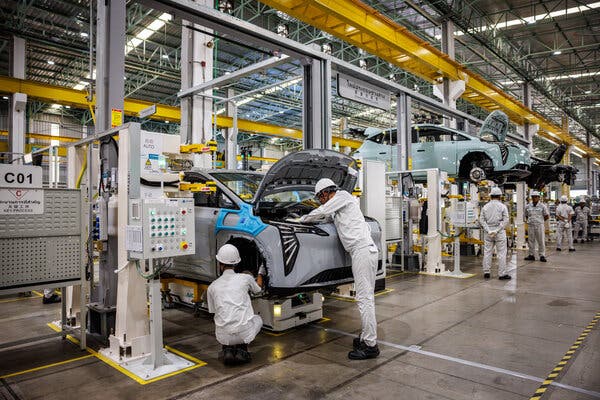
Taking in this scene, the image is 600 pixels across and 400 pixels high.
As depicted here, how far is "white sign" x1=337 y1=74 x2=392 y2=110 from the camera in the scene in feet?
23.0

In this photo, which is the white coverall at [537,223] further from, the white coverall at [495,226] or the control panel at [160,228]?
the control panel at [160,228]

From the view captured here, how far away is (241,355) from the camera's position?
11.7 ft

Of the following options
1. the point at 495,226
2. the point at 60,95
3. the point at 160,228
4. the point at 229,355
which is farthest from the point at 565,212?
the point at 60,95

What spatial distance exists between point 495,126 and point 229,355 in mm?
8727

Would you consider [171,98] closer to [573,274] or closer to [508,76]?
[508,76]


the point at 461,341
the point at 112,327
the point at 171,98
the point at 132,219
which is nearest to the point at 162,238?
the point at 132,219

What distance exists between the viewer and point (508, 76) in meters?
17.5

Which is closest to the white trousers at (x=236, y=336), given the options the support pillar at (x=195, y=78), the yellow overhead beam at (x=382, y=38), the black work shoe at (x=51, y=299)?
the black work shoe at (x=51, y=299)

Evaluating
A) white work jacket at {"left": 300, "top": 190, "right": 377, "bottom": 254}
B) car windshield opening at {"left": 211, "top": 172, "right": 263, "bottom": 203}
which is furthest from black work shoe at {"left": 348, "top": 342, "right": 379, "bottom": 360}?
car windshield opening at {"left": 211, "top": 172, "right": 263, "bottom": 203}

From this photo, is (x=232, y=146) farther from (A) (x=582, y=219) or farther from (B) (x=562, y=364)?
(A) (x=582, y=219)

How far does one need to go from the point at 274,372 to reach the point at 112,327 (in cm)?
184

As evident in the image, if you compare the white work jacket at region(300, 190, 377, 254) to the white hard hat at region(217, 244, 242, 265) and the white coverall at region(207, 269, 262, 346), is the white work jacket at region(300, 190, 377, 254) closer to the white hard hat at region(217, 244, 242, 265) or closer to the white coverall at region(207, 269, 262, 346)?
the white hard hat at region(217, 244, 242, 265)

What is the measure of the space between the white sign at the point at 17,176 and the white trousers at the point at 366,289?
311cm

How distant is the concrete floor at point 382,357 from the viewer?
3.04 metres
